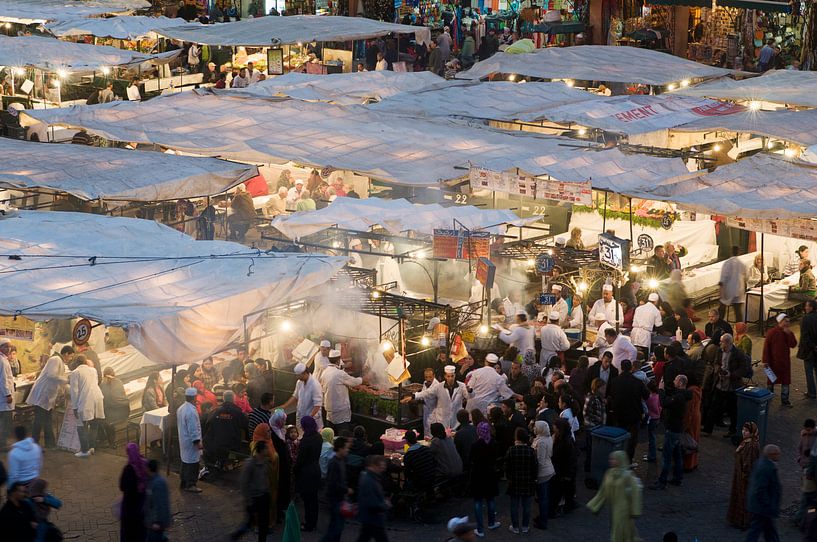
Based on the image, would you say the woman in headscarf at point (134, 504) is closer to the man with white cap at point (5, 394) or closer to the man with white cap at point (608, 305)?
the man with white cap at point (5, 394)

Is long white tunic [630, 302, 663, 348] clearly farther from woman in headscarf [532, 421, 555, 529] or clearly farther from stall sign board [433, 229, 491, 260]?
woman in headscarf [532, 421, 555, 529]

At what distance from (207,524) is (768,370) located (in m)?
7.94

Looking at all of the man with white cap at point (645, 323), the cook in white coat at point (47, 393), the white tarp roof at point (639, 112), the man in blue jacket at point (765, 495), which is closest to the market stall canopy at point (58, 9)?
the white tarp roof at point (639, 112)

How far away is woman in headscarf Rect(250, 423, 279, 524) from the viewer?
43.7 feet

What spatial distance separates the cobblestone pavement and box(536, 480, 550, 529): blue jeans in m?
0.11

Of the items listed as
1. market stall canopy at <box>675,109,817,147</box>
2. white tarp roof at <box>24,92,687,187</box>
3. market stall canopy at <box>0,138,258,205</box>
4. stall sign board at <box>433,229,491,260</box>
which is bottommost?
stall sign board at <box>433,229,491,260</box>

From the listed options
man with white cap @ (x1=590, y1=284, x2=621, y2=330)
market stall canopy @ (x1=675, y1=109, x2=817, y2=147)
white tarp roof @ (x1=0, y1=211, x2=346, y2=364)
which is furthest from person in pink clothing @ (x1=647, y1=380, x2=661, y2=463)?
market stall canopy @ (x1=675, y1=109, x2=817, y2=147)

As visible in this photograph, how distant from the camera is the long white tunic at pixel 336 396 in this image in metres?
15.6

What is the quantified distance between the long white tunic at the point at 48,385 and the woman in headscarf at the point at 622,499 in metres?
7.11

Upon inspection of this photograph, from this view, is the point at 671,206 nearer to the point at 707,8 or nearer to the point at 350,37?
the point at 350,37

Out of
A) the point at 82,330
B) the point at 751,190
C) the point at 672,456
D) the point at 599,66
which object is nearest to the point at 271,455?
the point at 82,330

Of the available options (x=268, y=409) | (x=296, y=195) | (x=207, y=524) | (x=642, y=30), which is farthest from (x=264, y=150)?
(x=642, y=30)

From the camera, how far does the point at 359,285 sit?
17.0 m

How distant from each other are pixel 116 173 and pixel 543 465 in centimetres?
1027
